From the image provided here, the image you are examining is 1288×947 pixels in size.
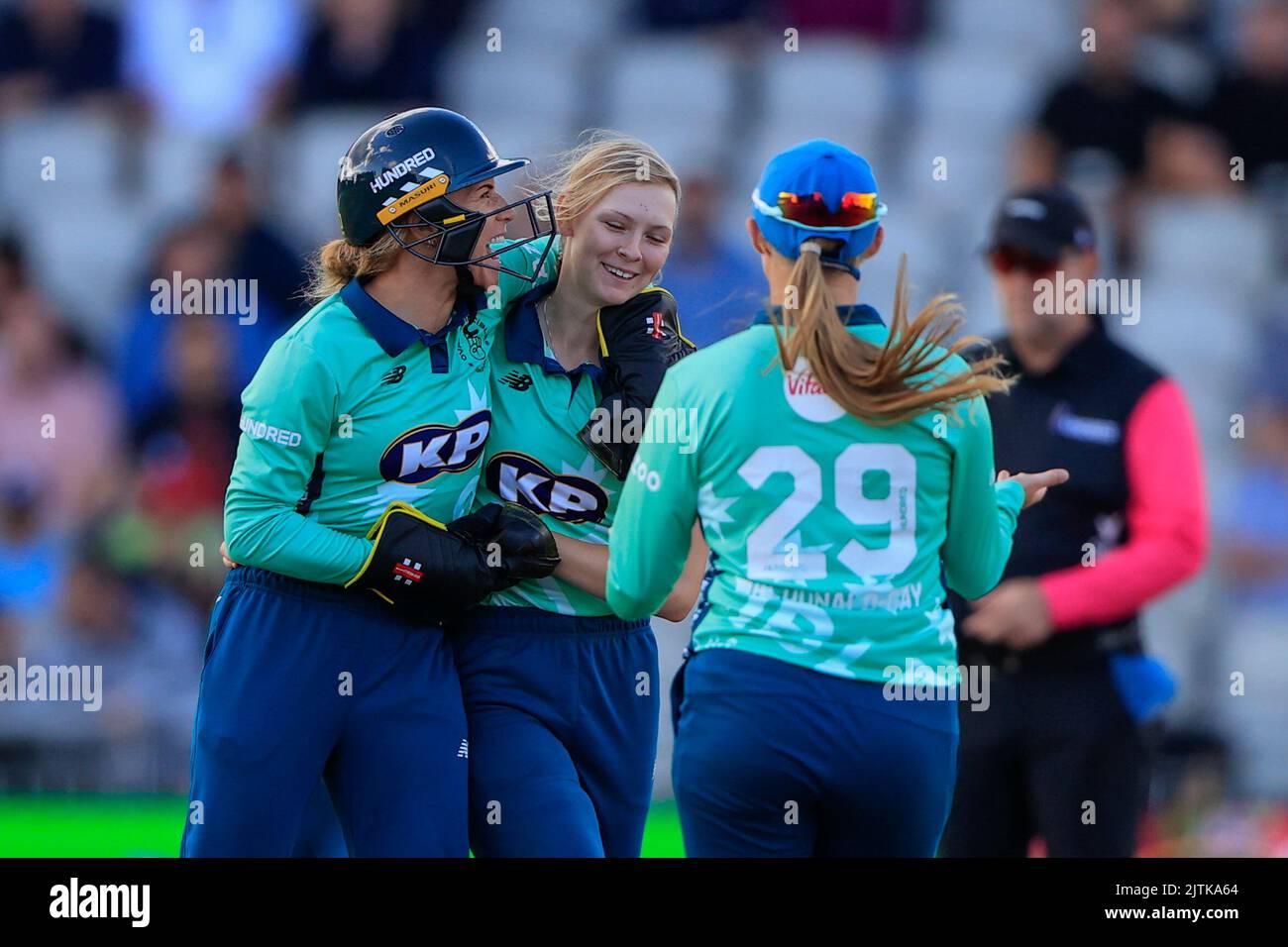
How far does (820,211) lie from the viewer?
309 cm

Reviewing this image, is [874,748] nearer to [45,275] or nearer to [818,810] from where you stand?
[818,810]

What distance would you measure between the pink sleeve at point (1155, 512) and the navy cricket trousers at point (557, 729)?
48.5 inches

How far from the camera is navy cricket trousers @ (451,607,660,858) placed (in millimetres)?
3438

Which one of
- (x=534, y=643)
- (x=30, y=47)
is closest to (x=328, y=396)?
(x=534, y=643)

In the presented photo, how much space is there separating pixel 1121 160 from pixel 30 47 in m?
5.61

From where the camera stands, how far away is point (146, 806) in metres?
6.72

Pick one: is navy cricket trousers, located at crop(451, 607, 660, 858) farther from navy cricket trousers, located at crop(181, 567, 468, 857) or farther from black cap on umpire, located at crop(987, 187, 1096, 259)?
black cap on umpire, located at crop(987, 187, 1096, 259)

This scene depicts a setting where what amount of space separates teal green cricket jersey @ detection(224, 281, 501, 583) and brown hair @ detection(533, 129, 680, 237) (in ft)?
1.14

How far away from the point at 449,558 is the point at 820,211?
Result: 3.18 feet

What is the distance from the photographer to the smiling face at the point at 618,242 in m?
3.69

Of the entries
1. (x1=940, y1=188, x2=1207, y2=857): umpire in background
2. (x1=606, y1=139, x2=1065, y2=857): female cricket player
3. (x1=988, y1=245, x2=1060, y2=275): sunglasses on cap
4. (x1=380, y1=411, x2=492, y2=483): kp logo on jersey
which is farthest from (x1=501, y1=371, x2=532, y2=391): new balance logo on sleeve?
(x1=988, y1=245, x2=1060, y2=275): sunglasses on cap

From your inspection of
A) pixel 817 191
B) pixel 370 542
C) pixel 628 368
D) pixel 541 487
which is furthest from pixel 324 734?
pixel 817 191

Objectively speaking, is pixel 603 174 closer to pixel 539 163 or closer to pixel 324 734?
pixel 324 734

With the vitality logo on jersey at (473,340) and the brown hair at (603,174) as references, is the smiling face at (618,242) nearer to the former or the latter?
the brown hair at (603,174)
